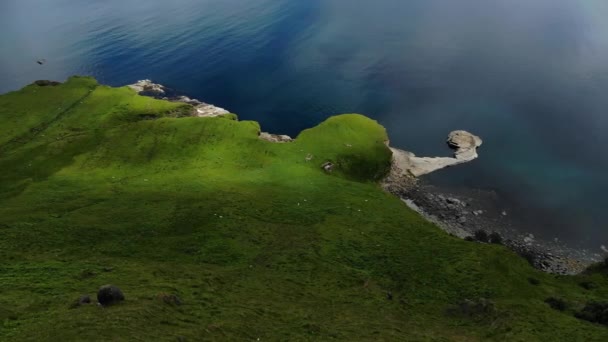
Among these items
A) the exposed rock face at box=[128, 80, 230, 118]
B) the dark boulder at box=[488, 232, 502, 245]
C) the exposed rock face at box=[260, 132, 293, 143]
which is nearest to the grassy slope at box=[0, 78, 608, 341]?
the exposed rock face at box=[260, 132, 293, 143]

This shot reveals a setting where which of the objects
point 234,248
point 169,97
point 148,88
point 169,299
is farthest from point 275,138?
point 169,299

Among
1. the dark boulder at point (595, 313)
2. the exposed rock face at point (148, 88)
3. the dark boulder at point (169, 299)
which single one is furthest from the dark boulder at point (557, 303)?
the exposed rock face at point (148, 88)

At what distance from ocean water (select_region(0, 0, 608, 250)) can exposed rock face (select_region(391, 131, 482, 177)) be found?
234 centimetres

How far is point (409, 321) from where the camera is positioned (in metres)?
42.5

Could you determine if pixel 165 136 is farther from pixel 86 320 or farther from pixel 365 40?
pixel 365 40

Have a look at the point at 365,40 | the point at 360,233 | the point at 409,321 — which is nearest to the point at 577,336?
the point at 409,321

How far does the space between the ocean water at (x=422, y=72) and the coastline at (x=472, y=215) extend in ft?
10.7

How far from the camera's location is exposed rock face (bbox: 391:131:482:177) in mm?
90750

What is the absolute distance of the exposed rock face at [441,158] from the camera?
90.8 m

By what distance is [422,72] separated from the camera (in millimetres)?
129875

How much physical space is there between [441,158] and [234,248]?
188 feet

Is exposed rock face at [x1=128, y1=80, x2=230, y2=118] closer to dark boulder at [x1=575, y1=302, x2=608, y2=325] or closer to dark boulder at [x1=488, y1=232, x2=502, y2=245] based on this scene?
dark boulder at [x1=488, y1=232, x2=502, y2=245]

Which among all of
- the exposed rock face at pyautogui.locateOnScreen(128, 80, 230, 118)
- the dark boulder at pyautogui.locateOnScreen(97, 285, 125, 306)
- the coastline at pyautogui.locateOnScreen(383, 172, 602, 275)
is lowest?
the coastline at pyautogui.locateOnScreen(383, 172, 602, 275)

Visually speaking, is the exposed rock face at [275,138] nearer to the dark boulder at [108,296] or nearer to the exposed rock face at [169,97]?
the exposed rock face at [169,97]
